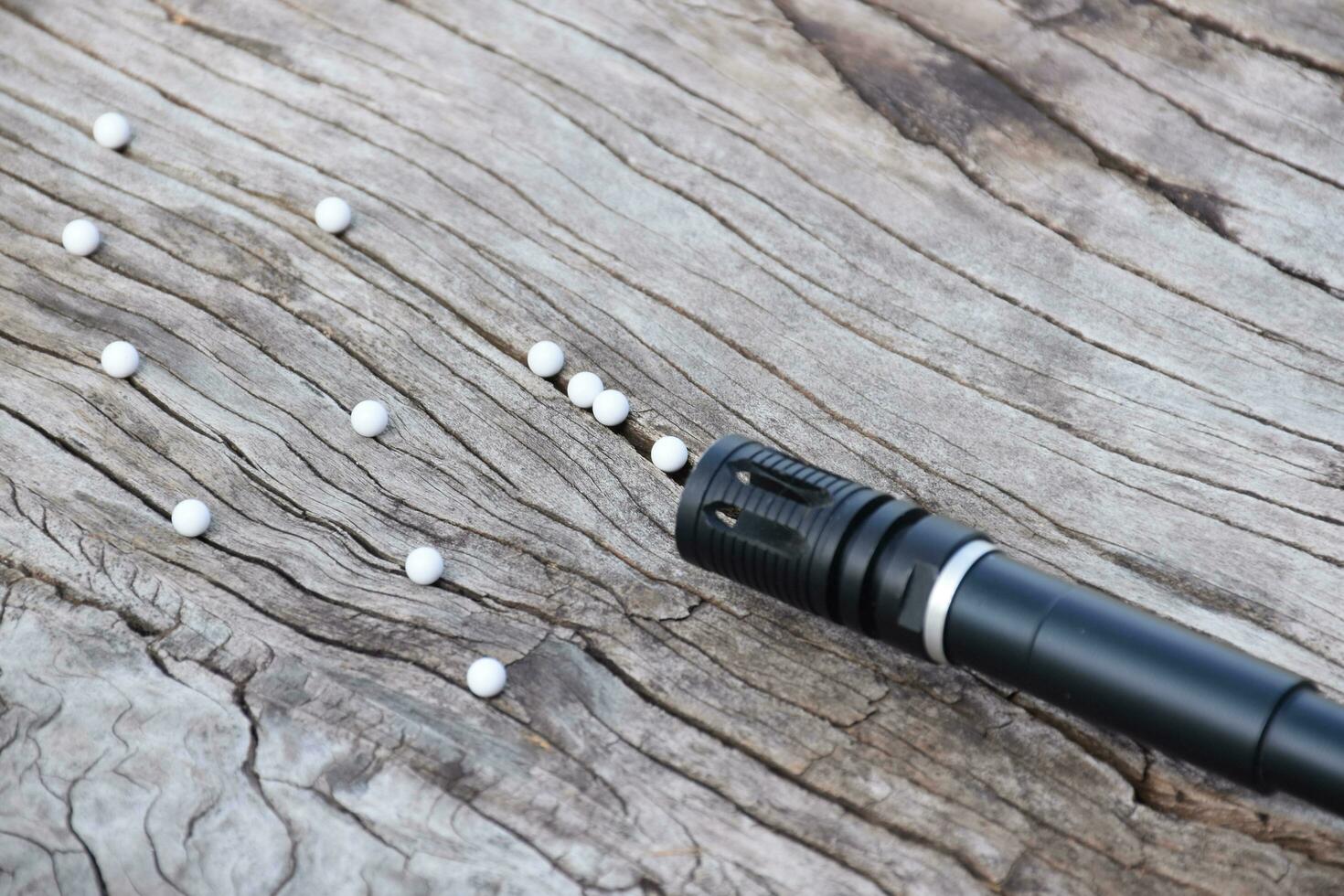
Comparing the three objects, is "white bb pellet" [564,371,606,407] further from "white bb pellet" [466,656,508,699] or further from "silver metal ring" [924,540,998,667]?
"silver metal ring" [924,540,998,667]

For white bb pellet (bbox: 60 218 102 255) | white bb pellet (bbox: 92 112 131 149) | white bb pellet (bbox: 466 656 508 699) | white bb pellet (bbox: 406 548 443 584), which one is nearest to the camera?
white bb pellet (bbox: 466 656 508 699)

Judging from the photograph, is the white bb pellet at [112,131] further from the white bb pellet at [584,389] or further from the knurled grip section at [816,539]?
the knurled grip section at [816,539]

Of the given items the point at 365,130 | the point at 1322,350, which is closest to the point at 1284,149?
the point at 1322,350

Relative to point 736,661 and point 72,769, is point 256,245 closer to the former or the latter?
point 72,769

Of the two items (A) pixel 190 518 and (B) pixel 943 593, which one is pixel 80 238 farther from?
(B) pixel 943 593

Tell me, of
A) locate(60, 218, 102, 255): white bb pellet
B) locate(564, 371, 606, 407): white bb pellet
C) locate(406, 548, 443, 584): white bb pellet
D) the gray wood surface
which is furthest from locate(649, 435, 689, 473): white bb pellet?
locate(60, 218, 102, 255): white bb pellet
